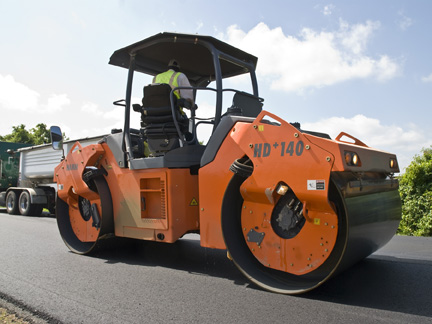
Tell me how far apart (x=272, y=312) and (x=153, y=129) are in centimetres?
240

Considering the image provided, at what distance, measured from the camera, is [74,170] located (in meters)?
5.07

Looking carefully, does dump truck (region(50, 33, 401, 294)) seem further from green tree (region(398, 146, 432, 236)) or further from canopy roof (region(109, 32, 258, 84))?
green tree (region(398, 146, 432, 236))

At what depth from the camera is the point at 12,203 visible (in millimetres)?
12836

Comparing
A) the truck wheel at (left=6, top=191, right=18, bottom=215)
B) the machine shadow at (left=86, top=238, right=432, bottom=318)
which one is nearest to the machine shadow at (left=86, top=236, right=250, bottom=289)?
the machine shadow at (left=86, top=238, right=432, bottom=318)

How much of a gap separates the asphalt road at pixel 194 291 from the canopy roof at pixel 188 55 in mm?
2390

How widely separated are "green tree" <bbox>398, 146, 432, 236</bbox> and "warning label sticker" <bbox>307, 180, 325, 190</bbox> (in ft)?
17.3

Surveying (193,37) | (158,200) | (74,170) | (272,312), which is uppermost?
(193,37)

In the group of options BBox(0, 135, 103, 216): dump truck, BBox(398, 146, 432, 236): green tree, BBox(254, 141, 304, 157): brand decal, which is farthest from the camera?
BBox(0, 135, 103, 216): dump truck

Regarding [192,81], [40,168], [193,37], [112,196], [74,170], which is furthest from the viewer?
[40,168]

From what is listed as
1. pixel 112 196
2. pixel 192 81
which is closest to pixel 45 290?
pixel 112 196

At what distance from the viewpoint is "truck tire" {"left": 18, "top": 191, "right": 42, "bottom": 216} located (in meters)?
11.9

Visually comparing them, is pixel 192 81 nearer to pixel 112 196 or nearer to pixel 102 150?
pixel 102 150

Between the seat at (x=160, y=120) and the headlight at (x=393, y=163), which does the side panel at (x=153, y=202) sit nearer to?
the seat at (x=160, y=120)

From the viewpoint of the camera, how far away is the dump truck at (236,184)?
290cm
